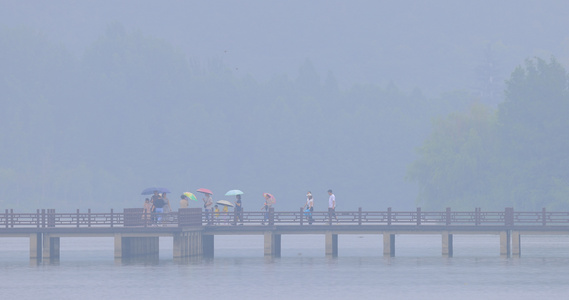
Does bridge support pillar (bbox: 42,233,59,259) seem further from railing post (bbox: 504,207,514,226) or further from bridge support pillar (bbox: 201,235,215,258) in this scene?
railing post (bbox: 504,207,514,226)

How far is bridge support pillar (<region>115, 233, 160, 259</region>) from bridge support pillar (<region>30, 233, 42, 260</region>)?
390 centimetres

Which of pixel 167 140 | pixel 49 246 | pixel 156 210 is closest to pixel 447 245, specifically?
pixel 156 210

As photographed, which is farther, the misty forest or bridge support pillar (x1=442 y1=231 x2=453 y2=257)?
the misty forest

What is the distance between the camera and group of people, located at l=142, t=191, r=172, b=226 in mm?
61844

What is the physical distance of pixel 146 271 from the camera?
57.7 metres

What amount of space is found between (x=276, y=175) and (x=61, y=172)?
30.0 m

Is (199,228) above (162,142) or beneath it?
beneath

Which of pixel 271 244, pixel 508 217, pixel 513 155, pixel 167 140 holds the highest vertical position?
pixel 167 140

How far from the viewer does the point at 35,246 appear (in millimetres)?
64625

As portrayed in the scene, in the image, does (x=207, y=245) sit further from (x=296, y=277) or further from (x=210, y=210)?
(x=296, y=277)

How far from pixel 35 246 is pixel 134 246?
15.7 ft

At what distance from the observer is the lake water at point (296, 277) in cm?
4888

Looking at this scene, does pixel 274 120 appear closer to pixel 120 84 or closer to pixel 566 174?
pixel 120 84

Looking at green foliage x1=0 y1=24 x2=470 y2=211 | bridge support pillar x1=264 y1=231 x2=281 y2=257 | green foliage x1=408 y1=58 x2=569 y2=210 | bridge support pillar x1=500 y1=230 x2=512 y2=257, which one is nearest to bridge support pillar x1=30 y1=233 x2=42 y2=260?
bridge support pillar x1=264 y1=231 x2=281 y2=257
